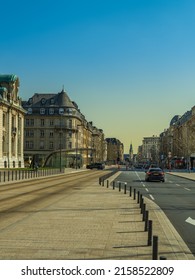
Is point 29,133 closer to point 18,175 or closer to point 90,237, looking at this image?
point 18,175

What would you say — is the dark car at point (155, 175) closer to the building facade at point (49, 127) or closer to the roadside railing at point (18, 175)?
the roadside railing at point (18, 175)

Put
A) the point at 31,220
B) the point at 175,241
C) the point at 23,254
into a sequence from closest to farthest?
the point at 23,254, the point at 175,241, the point at 31,220

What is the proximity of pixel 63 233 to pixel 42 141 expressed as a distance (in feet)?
367

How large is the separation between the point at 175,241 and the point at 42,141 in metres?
113

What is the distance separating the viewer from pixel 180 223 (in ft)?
46.6

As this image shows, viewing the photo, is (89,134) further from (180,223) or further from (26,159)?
(180,223)

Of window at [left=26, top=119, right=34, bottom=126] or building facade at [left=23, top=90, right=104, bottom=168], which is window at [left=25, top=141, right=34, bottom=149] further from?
window at [left=26, top=119, right=34, bottom=126]

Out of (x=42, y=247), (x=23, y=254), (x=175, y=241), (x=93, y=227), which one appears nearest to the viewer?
(x=23, y=254)

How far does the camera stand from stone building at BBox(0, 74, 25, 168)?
83.3m

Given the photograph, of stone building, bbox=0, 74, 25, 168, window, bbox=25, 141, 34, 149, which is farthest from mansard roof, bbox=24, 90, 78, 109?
stone building, bbox=0, 74, 25, 168
